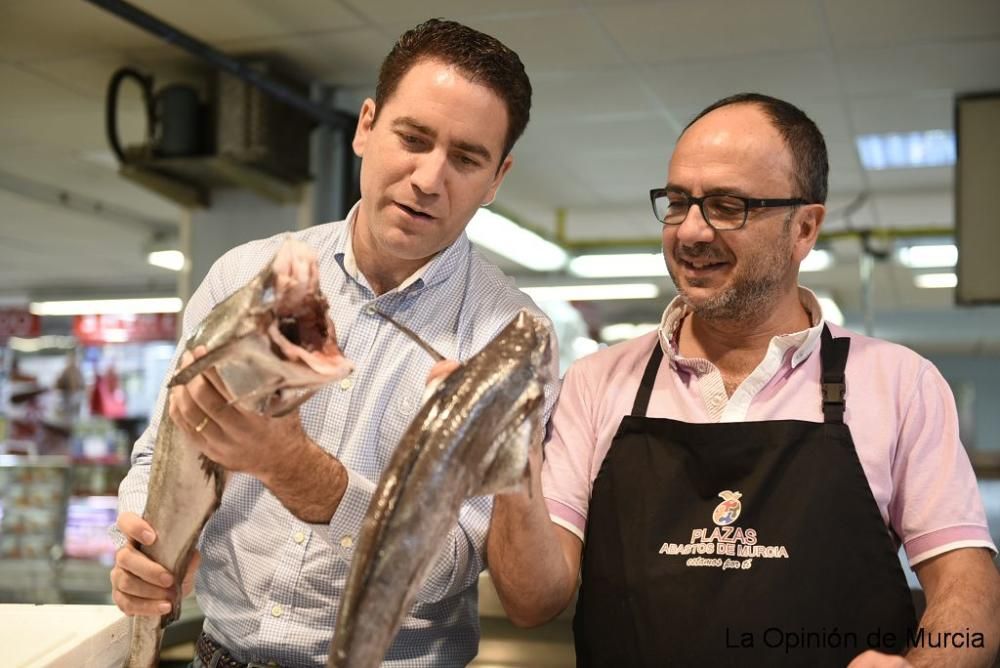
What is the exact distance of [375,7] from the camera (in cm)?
485

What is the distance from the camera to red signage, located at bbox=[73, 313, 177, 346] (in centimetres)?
1362

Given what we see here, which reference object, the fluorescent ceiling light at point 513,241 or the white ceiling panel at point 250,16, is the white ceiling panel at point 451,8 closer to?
the white ceiling panel at point 250,16

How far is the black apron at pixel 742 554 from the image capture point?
72.1 inches

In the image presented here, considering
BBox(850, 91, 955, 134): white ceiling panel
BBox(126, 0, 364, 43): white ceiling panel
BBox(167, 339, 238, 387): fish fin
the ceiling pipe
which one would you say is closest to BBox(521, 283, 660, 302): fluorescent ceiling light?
BBox(850, 91, 955, 134): white ceiling panel

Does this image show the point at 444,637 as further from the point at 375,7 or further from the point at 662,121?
the point at 662,121

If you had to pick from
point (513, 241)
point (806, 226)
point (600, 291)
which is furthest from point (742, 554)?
point (600, 291)

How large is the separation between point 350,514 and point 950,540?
1.10 m

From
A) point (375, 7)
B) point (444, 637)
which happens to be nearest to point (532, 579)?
point (444, 637)

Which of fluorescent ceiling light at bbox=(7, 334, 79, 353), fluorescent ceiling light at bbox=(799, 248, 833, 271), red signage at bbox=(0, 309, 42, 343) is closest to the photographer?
fluorescent ceiling light at bbox=(799, 248, 833, 271)

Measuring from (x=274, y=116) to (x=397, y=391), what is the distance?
428cm

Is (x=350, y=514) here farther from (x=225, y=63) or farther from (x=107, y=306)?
(x=107, y=306)

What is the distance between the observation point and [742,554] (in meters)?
1.86

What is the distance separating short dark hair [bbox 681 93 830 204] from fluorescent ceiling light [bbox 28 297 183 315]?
1333 cm

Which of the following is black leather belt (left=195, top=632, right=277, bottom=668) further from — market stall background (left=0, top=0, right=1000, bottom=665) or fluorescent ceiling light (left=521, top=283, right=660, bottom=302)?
fluorescent ceiling light (left=521, top=283, right=660, bottom=302)
